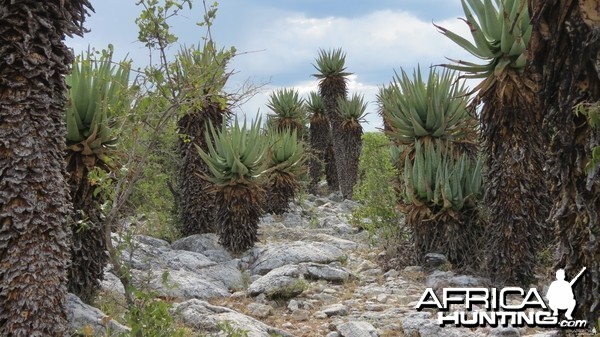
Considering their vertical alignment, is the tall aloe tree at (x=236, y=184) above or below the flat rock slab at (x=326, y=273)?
above

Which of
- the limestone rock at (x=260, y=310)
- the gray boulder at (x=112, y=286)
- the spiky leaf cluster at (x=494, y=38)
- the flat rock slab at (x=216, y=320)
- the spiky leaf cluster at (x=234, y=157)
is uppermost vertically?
the spiky leaf cluster at (x=494, y=38)

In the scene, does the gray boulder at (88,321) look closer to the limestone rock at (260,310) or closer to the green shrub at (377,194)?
the limestone rock at (260,310)

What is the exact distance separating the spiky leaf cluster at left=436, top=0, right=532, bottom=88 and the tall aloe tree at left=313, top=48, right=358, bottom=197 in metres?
14.7

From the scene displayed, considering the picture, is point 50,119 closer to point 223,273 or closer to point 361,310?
point 361,310

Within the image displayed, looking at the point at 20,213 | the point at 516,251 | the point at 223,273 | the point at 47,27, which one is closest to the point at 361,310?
the point at 516,251

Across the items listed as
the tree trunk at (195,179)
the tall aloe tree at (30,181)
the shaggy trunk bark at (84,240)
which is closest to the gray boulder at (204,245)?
the tree trunk at (195,179)

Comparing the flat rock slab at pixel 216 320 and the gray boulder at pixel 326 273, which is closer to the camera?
the flat rock slab at pixel 216 320

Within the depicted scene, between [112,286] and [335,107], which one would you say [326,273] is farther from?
[335,107]

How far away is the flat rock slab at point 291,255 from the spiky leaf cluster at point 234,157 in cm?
157

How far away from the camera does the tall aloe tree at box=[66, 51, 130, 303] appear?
23.6 ft

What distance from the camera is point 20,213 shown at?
200 inches

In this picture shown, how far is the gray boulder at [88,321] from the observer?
20.3ft

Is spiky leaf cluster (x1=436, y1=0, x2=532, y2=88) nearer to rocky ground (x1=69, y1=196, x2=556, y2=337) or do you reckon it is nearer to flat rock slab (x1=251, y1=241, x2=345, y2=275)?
rocky ground (x1=69, y1=196, x2=556, y2=337)

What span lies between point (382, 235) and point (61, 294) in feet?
25.2
